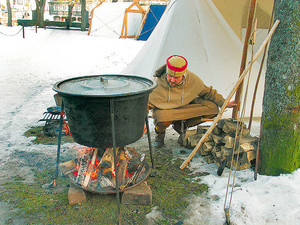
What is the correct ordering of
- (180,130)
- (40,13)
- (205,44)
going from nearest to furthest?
(180,130) < (205,44) < (40,13)

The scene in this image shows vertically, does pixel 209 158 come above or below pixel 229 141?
below

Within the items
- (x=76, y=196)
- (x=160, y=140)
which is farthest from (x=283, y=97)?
(x=76, y=196)

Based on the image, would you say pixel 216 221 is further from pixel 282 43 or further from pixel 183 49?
pixel 183 49

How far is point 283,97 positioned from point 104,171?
1.93 metres

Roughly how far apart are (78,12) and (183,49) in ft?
115

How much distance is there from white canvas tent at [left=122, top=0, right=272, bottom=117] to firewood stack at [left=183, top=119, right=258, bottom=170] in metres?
1.66

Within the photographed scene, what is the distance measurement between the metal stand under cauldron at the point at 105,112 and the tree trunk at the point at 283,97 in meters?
1.24

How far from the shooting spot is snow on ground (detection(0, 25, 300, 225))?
7.85 ft

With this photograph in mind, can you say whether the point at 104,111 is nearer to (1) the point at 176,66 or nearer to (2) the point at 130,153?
(2) the point at 130,153

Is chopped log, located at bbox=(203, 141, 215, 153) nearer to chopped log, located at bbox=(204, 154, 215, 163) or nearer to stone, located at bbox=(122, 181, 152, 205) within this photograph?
chopped log, located at bbox=(204, 154, 215, 163)

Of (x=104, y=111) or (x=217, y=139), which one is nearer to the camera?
(x=104, y=111)

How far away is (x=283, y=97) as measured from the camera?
253 cm

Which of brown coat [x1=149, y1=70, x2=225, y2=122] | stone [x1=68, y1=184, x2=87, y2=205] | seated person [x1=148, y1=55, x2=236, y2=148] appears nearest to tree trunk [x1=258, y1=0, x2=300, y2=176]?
seated person [x1=148, y1=55, x2=236, y2=148]

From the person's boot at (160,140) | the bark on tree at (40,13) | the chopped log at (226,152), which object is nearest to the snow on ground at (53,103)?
the chopped log at (226,152)
